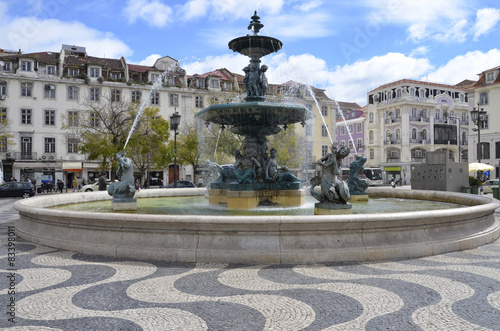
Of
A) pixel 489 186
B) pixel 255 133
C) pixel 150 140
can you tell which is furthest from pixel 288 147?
pixel 255 133

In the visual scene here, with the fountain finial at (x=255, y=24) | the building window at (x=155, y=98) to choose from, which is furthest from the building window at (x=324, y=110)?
the fountain finial at (x=255, y=24)

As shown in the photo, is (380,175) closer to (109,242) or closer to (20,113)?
(20,113)

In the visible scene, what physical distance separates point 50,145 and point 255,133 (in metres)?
38.6

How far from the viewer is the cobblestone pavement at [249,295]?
3719 millimetres

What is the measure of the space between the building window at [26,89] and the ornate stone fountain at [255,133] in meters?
38.2

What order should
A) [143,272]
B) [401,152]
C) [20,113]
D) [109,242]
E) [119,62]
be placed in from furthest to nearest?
[401,152] → [119,62] → [20,113] → [109,242] → [143,272]

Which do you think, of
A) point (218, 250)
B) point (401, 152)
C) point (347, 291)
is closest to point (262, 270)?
point (218, 250)

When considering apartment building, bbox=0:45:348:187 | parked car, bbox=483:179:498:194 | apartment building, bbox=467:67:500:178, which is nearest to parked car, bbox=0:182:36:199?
apartment building, bbox=0:45:348:187

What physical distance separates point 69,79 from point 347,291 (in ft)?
148

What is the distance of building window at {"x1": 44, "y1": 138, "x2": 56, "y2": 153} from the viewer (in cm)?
4331

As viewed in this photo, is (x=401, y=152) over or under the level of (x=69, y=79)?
under

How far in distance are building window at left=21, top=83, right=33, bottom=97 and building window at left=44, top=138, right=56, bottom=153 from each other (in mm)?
4965

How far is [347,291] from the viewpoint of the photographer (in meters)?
4.61

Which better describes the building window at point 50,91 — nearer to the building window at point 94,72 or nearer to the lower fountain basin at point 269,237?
the building window at point 94,72
